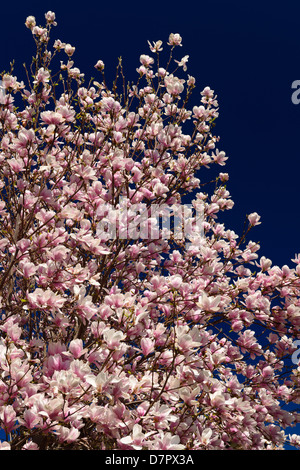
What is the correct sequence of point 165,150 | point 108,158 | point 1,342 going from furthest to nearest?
1. point 165,150
2. point 108,158
3. point 1,342

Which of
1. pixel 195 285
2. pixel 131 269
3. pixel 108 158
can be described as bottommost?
pixel 195 285

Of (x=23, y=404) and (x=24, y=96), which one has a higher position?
(x=24, y=96)

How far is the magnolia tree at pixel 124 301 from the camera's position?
8.13ft

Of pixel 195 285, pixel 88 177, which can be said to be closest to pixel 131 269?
pixel 195 285

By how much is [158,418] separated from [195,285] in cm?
146

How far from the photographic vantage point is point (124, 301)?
2912 mm

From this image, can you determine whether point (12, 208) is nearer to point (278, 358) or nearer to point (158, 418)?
point (158, 418)

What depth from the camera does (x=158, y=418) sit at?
8.11 ft

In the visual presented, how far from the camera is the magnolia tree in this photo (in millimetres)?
2479

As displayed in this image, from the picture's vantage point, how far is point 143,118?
5.01 metres

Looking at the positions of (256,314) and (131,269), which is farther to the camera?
(131,269)

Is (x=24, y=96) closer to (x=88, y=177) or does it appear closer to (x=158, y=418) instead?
(x=88, y=177)
